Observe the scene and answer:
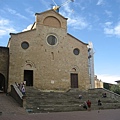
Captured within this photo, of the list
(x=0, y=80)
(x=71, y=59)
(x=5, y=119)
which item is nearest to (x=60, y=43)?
(x=71, y=59)

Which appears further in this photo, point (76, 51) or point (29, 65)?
point (76, 51)

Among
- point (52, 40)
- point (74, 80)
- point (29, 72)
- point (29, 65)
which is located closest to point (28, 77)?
point (29, 72)

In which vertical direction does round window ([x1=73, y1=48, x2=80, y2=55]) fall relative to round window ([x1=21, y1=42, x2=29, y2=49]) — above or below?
below

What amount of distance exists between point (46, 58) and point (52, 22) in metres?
5.93

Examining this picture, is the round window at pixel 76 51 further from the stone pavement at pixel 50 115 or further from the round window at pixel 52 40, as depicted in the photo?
the stone pavement at pixel 50 115

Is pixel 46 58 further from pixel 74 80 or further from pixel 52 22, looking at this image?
pixel 52 22

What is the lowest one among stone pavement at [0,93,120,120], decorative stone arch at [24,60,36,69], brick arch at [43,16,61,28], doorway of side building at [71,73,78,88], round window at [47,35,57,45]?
stone pavement at [0,93,120,120]

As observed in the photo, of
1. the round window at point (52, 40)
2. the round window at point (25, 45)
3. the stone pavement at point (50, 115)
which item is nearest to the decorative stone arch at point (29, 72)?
the round window at point (25, 45)

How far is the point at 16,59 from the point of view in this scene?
2786 centimetres

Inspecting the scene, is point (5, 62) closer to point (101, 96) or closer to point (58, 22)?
point (58, 22)

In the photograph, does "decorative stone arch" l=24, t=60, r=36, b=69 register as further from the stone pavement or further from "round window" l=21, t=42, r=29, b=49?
the stone pavement

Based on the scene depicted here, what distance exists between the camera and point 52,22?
31.5 metres

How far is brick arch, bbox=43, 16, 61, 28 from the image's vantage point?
102 feet

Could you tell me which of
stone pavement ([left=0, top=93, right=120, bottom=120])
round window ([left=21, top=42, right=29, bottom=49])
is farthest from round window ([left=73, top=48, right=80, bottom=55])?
stone pavement ([left=0, top=93, right=120, bottom=120])
